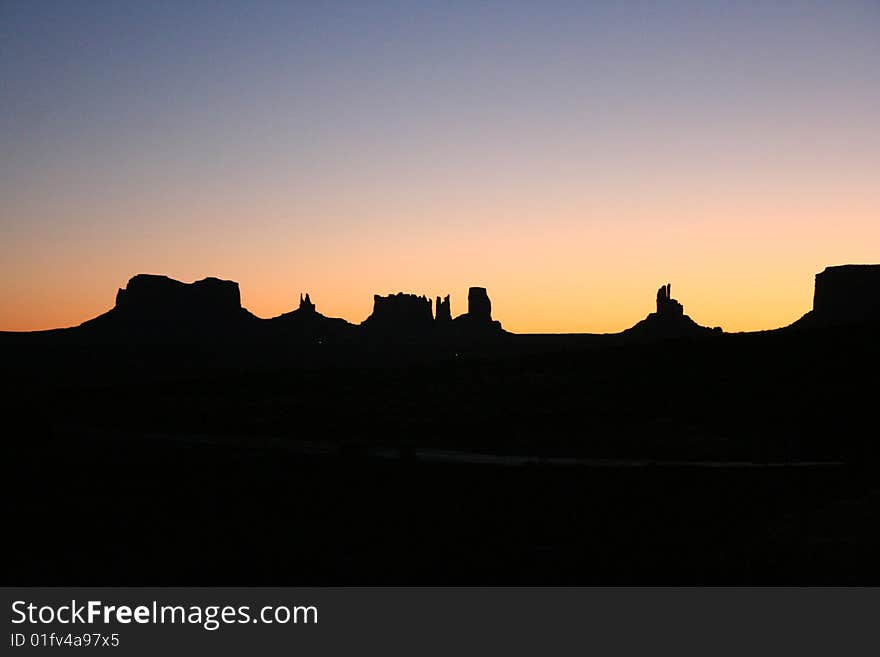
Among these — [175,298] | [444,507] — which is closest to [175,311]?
[175,298]

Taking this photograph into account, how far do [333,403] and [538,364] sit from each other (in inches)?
687

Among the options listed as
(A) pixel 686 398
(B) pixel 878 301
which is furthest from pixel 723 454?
(B) pixel 878 301

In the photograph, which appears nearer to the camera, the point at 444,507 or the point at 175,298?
the point at 444,507

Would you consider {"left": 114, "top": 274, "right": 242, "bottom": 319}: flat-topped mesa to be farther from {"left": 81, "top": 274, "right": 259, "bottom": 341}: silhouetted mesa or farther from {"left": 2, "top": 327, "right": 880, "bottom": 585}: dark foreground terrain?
{"left": 2, "top": 327, "right": 880, "bottom": 585}: dark foreground terrain

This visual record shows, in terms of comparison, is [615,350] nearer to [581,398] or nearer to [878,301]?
[581,398]

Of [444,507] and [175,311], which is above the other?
[175,311]

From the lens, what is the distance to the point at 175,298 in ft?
618

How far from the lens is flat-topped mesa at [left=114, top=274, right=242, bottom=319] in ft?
604

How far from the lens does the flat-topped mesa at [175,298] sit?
184250 mm

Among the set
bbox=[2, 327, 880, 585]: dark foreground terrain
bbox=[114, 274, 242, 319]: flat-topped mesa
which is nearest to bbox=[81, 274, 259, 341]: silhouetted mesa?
bbox=[114, 274, 242, 319]: flat-topped mesa

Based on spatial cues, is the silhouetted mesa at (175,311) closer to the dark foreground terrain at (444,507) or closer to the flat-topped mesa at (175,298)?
the flat-topped mesa at (175,298)

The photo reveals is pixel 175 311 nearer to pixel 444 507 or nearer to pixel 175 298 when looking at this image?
pixel 175 298

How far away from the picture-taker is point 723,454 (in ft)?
105

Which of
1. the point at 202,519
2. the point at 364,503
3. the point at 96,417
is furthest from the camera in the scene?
the point at 96,417
